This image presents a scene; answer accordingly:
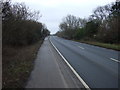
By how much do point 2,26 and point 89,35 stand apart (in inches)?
2140

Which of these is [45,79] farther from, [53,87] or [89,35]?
[89,35]

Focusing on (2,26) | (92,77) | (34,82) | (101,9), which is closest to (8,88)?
(34,82)

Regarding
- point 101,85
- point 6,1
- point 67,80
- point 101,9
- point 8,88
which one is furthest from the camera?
point 101,9

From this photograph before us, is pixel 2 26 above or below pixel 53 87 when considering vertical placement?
above

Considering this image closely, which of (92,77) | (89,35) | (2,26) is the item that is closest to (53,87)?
(92,77)

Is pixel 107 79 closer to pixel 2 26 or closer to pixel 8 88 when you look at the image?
pixel 8 88

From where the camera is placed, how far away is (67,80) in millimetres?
9680

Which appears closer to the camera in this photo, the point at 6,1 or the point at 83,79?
the point at 83,79

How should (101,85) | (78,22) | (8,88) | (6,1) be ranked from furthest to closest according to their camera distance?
(78,22), (6,1), (101,85), (8,88)

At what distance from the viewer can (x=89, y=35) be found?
70.4 m

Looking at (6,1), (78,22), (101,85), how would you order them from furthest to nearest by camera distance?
(78,22) → (6,1) → (101,85)

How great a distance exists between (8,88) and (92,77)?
3978mm

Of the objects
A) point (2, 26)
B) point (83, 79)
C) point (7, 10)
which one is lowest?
point (83, 79)

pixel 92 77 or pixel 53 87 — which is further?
pixel 92 77
